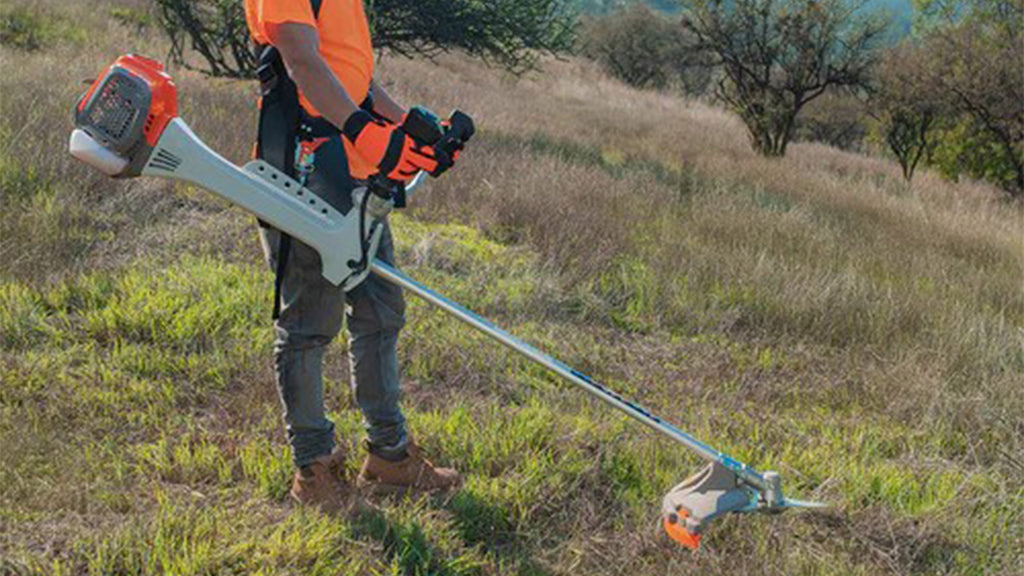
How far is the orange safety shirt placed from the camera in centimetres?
239

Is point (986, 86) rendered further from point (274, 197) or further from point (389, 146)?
point (274, 197)

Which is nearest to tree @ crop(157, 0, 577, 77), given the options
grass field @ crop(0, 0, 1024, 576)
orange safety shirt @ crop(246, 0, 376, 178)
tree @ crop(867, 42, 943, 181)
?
grass field @ crop(0, 0, 1024, 576)

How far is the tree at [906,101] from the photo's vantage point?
17.7m

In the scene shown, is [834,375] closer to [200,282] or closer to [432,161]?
[432,161]

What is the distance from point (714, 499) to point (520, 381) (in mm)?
1469

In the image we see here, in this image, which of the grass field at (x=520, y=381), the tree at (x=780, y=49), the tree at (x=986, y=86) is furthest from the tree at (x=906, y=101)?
the grass field at (x=520, y=381)

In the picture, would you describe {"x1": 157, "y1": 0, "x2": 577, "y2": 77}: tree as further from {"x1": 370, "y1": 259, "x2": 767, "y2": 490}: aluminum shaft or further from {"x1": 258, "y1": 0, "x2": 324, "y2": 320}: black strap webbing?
{"x1": 370, "y1": 259, "x2": 767, "y2": 490}: aluminum shaft

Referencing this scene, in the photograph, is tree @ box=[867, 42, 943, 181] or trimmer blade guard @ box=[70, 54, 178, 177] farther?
tree @ box=[867, 42, 943, 181]

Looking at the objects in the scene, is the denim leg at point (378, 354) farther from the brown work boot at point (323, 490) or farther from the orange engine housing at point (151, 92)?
the orange engine housing at point (151, 92)

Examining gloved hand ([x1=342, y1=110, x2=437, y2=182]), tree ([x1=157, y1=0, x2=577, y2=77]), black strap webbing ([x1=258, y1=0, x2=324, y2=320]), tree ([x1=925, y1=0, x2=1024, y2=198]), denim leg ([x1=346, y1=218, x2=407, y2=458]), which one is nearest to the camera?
gloved hand ([x1=342, y1=110, x2=437, y2=182])

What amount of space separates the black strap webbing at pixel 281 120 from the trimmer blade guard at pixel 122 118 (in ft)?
0.90

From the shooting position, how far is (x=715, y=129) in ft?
62.4

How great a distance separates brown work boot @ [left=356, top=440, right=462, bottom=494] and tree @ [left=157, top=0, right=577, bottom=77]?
8169 mm

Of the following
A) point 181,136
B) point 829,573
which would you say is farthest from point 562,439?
point 181,136
